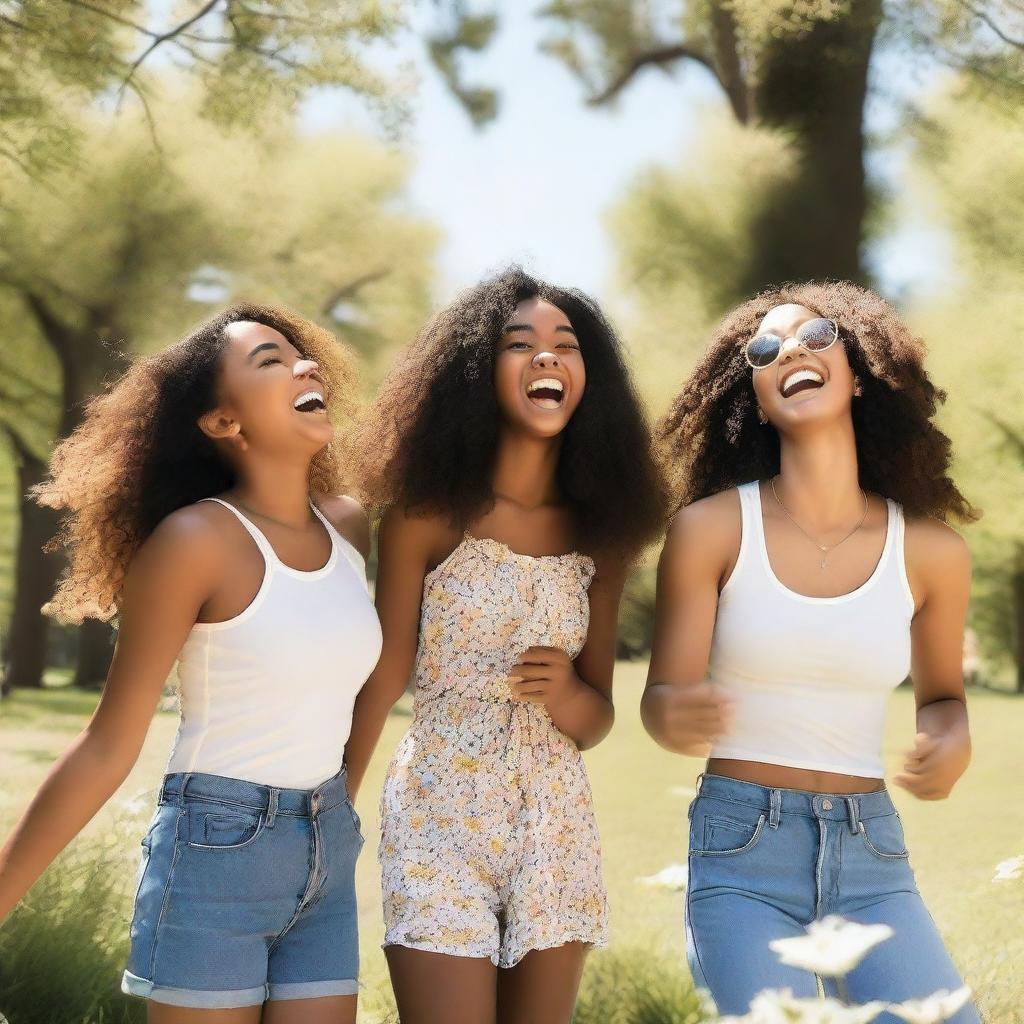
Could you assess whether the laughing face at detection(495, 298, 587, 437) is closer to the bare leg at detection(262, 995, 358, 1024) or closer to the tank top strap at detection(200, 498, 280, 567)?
the tank top strap at detection(200, 498, 280, 567)

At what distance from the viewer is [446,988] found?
7.87 ft

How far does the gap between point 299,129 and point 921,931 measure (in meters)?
6.13

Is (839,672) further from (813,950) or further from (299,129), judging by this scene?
(299,129)

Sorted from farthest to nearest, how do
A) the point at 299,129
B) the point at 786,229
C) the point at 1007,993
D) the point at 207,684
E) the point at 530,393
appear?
the point at 299,129 < the point at 786,229 < the point at 1007,993 < the point at 530,393 < the point at 207,684

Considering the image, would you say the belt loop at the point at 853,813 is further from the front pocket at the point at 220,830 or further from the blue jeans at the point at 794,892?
the front pocket at the point at 220,830

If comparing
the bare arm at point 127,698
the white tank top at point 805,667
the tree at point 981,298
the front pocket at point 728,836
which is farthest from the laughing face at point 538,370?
the tree at point 981,298

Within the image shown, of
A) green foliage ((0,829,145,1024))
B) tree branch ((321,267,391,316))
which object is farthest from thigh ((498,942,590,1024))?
tree branch ((321,267,391,316))

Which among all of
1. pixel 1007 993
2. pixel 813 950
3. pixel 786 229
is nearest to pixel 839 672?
pixel 813 950

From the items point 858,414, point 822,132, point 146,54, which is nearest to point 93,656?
point 146,54

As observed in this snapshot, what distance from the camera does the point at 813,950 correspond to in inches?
55.6

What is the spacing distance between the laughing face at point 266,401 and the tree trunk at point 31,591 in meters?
5.67

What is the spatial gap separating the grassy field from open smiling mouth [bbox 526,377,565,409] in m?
0.93

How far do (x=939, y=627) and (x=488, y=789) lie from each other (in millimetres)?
937

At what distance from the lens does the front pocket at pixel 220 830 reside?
2.16m
